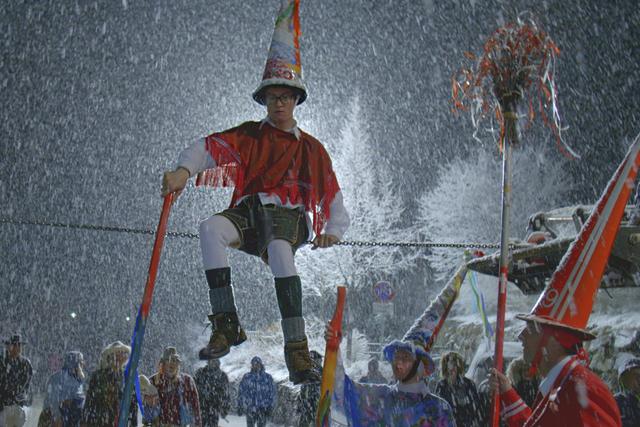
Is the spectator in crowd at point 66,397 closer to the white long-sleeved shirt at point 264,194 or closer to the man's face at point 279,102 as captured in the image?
the white long-sleeved shirt at point 264,194

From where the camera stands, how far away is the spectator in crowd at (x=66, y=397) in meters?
7.19

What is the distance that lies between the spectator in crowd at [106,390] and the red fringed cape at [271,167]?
330cm

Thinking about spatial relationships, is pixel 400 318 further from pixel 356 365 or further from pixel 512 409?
pixel 512 409

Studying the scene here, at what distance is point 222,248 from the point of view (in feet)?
10.8

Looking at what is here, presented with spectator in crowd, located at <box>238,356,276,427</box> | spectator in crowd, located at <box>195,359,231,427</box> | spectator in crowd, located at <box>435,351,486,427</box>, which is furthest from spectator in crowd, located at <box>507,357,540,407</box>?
spectator in crowd, located at <box>238,356,276,427</box>

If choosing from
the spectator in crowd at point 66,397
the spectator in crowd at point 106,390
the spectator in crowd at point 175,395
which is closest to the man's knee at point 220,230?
the spectator in crowd at point 106,390

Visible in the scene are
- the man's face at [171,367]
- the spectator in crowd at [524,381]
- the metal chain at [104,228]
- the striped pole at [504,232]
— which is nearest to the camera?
the striped pole at [504,232]

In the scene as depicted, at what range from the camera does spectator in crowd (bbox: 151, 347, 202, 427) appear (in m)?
6.80

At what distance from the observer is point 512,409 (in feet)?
12.0

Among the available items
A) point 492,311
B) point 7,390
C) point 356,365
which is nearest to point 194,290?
point 356,365

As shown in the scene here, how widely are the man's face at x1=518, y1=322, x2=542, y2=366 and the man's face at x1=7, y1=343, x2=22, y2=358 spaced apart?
6.49 m

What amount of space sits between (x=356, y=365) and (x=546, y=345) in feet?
64.0

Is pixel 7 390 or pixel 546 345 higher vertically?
pixel 546 345

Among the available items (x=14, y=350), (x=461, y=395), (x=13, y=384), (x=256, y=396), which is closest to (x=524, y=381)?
(x=461, y=395)
